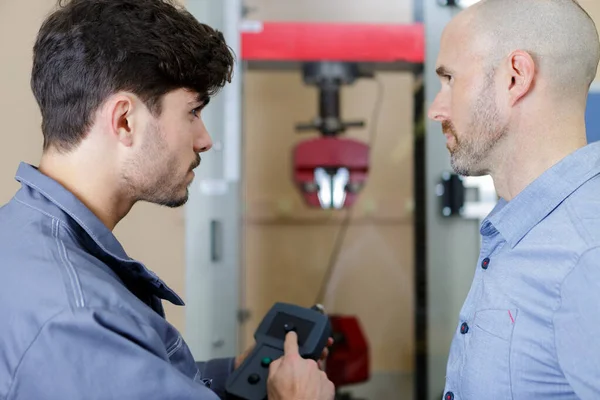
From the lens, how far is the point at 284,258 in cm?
270

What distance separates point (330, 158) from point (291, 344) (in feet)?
2.97

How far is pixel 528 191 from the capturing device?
0.86 metres

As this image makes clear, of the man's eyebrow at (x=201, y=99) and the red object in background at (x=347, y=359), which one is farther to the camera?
the red object in background at (x=347, y=359)

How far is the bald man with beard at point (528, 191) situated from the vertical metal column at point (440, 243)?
0.71 metres

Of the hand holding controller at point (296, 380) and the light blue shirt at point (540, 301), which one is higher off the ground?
the light blue shirt at point (540, 301)

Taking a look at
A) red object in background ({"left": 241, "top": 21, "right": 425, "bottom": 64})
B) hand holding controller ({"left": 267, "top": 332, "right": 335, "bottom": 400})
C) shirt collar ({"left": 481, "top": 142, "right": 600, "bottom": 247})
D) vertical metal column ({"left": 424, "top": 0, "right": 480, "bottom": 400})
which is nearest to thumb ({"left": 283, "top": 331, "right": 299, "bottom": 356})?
hand holding controller ({"left": 267, "top": 332, "right": 335, "bottom": 400})

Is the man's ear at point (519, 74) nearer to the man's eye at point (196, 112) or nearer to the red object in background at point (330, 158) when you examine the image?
the man's eye at point (196, 112)

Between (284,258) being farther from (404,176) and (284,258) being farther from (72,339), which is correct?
(72,339)

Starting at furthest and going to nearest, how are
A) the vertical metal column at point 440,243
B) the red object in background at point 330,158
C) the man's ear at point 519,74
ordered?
the red object in background at point 330,158
the vertical metal column at point 440,243
the man's ear at point 519,74

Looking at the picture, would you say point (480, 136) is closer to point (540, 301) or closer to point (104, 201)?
point (540, 301)

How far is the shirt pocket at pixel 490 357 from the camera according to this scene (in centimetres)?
78

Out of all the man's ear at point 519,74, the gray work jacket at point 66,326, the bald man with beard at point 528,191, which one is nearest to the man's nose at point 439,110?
the bald man with beard at point 528,191

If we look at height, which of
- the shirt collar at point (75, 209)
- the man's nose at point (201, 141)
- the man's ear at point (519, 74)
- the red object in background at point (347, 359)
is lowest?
the red object in background at point (347, 359)

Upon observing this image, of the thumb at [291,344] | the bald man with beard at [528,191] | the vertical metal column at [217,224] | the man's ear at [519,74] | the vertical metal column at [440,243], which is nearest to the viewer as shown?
the bald man with beard at [528,191]
